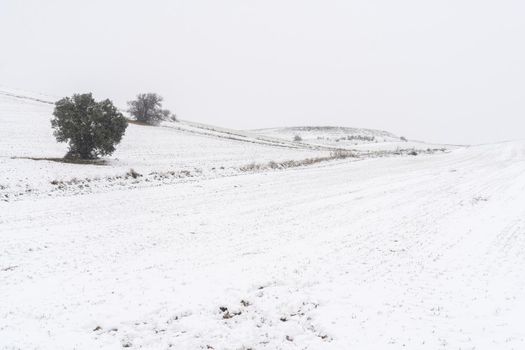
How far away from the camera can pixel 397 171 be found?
41.0m

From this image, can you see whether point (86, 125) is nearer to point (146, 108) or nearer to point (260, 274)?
point (260, 274)

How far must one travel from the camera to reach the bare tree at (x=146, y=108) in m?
89.2

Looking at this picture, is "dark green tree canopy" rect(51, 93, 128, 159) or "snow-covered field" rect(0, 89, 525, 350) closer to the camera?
"snow-covered field" rect(0, 89, 525, 350)

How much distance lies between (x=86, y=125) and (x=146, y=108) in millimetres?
50509

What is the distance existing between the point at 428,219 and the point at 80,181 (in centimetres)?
2149

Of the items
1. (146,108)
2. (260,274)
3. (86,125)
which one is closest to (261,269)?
(260,274)

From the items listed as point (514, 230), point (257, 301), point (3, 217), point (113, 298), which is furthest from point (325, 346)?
point (3, 217)

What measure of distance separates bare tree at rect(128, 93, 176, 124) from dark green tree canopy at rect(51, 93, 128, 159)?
1873 inches

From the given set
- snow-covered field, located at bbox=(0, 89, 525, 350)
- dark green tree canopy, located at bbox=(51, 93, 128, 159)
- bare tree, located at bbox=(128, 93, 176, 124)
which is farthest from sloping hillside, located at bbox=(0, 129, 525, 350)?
bare tree, located at bbox=(128, 93, 176, 124)

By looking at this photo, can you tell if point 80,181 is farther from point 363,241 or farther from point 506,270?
point 506,270

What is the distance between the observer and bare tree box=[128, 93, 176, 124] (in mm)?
89250

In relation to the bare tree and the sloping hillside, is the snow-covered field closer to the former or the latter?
the sloping hillside

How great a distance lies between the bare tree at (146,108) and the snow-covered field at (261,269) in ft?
210

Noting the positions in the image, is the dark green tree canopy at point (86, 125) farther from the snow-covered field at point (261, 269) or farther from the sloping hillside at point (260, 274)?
the sloping hillside at point (260, 274)
